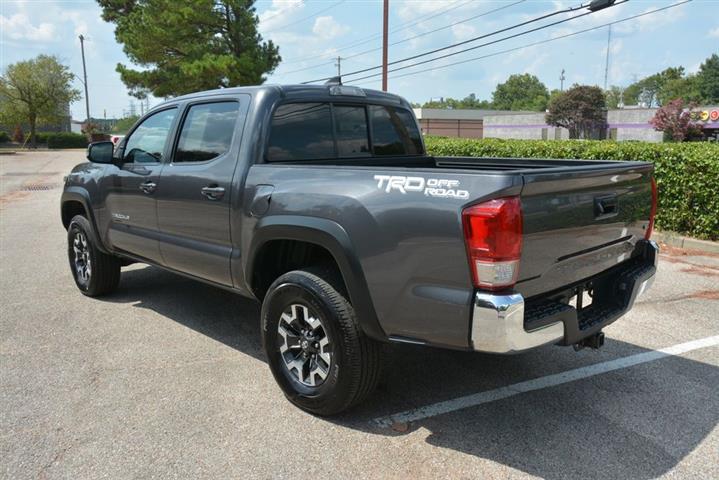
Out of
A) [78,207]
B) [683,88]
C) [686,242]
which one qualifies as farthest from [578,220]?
[683,88]

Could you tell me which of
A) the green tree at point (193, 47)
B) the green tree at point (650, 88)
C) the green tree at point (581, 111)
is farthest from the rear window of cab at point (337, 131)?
the green tree at point (650, 88)

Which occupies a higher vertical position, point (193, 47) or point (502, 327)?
point (193, 47)

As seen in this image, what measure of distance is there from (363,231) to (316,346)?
0.83 meters

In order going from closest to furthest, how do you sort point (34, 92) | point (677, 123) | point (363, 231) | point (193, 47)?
1. point (363, 231)
2. point (193, 47)
3. point (677, 123)
4. point (34, 92)

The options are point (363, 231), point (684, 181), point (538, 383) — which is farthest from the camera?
point (684, 181)

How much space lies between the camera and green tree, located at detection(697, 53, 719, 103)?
10656 cm

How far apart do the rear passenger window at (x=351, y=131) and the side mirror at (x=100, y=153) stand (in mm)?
2302

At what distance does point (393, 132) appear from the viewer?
4.68 m

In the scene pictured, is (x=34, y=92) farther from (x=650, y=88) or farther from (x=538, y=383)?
(x=650, y=88)

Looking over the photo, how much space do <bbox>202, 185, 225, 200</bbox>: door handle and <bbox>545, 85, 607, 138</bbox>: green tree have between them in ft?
188

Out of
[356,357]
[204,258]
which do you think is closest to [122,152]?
[204,258]

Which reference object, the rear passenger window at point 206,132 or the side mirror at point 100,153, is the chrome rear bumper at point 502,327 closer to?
the rear passenger window at point 206,132

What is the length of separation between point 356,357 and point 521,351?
914 mm

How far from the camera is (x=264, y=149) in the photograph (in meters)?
3.79
